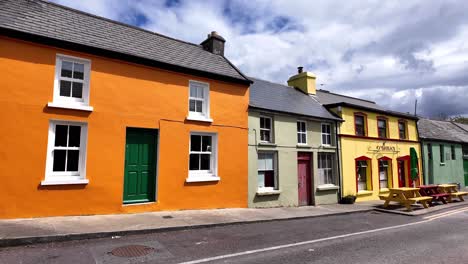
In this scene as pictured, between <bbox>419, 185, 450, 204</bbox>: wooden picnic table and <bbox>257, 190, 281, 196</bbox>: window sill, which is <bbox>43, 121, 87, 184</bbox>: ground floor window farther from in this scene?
<bbox>419, 185, 450, 204</bbox>: wooden picnic table

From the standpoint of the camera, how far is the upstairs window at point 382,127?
21.0 metres

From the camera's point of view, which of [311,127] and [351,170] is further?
[351,170]

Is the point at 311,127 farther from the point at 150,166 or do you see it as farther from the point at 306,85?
the point at 150,166

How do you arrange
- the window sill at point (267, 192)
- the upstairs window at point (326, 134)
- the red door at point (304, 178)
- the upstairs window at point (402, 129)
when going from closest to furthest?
the window sill at point (267, 192) < the red door at point (304, 178) < the upstairs window at point (326, 134) < the upstairs window at point (402, 129)

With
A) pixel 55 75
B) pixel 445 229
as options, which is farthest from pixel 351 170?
pixel 55 75

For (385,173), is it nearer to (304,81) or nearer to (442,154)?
(304,81)

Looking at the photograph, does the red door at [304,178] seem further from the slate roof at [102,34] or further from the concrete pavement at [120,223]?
the slate roof at [102,34]

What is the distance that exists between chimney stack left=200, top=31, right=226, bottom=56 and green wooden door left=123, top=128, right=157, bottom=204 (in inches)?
231

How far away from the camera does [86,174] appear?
9758mm

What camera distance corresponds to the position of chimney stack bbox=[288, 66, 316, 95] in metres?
20.5

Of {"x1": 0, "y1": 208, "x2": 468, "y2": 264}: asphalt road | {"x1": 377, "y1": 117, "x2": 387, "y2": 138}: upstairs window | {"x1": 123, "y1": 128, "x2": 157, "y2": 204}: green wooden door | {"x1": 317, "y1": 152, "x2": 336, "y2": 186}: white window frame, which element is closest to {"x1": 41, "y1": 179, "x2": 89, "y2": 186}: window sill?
{"x1": 123, "y1": 128, "x2": 157, "y2": 204}: green wooden door

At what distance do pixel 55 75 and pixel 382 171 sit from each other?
19445 millimetres

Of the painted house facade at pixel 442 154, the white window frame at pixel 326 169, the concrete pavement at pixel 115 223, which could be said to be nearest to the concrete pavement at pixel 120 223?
the concrete pavement at pixel 115 223

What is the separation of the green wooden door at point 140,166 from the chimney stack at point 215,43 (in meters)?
5.86
